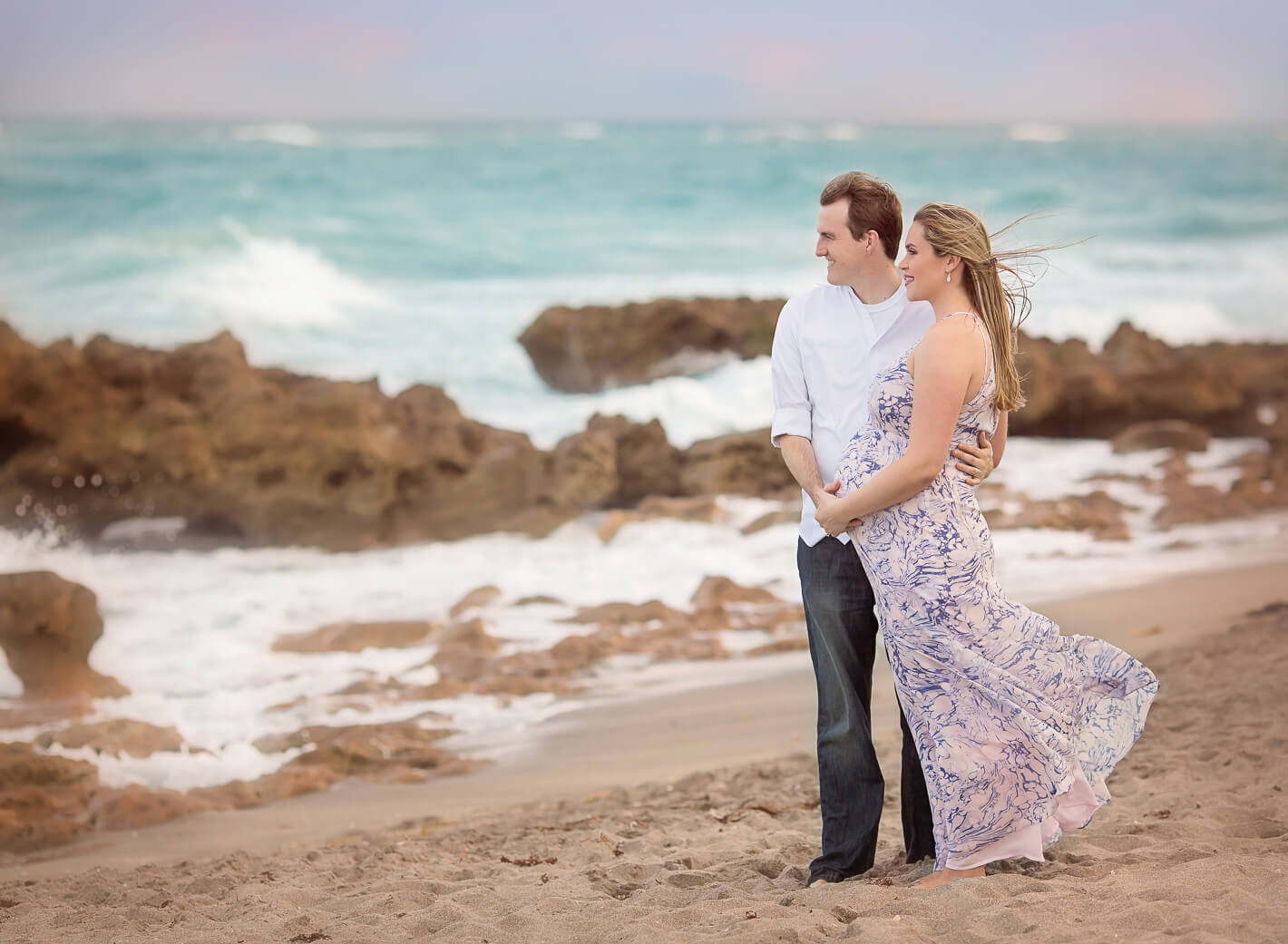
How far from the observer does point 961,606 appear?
10.2ft

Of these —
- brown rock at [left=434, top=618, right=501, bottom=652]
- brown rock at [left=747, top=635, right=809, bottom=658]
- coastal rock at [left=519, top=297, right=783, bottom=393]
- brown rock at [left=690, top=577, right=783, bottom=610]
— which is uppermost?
coastal rock at [left=519, top=297, right=783, bottom=393]

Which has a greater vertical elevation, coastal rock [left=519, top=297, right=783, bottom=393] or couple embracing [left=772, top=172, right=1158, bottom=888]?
coastal rock [left=519, top=297, right=783, bottom=393]

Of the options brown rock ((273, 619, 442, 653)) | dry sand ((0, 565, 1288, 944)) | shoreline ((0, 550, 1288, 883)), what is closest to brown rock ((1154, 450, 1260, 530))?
Result: shoreline ((0, 550, 1288, 883))

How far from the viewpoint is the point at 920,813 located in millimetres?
3568

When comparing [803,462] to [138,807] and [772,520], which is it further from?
[772,520]

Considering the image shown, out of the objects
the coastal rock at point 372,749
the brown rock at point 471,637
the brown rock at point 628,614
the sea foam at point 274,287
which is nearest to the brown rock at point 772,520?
the brown rock at point 628,614

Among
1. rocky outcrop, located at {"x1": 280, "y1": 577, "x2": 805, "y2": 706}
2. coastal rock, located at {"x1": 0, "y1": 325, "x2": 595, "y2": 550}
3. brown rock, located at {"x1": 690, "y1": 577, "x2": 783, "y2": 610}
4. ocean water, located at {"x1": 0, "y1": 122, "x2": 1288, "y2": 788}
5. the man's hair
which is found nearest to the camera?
the man's hair

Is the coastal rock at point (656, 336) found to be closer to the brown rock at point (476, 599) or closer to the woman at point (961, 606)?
the brown rock at point (476, 599)

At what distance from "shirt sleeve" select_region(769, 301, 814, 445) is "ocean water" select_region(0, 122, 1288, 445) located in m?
10.7

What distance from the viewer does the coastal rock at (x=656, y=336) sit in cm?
1423

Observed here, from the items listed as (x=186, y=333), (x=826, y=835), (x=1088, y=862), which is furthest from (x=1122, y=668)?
(x=186, y=333)

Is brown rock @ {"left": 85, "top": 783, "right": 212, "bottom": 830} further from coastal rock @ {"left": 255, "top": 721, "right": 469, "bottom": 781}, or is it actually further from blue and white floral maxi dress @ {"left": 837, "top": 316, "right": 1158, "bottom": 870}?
blue and white floral maxi dress @ {"left": 837, "top": 316, "right": 1158, "bottom": 870}

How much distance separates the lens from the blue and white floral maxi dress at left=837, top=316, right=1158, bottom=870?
10.2ft

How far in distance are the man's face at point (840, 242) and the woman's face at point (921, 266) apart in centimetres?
22
